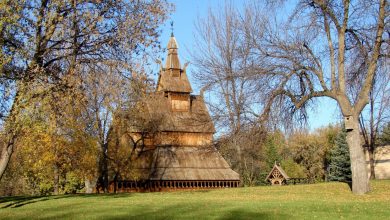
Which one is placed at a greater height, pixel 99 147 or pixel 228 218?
pixel 99 147

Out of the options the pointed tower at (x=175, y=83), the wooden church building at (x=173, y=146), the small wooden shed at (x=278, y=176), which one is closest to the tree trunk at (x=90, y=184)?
the wooden church building at (x=173, y=146)

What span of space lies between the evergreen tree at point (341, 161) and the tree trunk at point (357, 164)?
2856 cm

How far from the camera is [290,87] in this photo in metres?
21.5

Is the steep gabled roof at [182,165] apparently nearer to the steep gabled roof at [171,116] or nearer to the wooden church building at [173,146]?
the wooden church building at [173,146]

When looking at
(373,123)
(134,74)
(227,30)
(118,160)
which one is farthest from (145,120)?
(134,74)

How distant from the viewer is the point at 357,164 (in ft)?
66.3

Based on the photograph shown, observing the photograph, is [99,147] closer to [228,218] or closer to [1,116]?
[1,116]

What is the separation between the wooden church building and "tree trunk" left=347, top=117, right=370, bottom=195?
16.8m

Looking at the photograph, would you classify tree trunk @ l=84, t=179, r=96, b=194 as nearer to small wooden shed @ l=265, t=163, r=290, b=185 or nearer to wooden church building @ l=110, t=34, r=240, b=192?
wooden church building @ l=110, t=34, r=240, b=192

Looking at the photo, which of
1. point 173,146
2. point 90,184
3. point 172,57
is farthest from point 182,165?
point 172,57

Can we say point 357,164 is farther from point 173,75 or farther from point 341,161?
point 341,161

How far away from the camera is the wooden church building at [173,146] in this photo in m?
39.7

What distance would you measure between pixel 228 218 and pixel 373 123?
30.9 m

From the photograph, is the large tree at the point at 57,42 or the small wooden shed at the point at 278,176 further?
the small wooden shed at the point at 278,176
